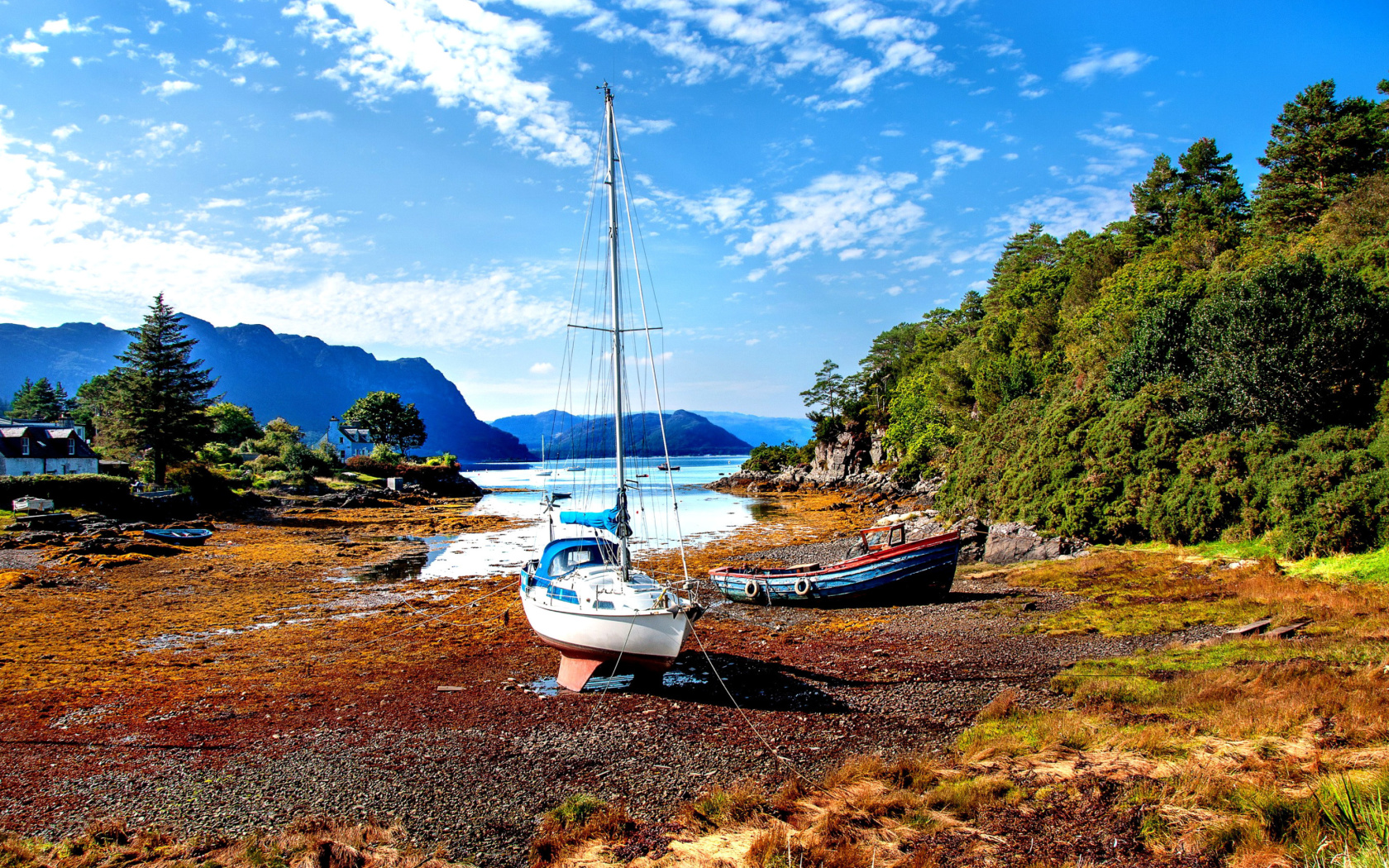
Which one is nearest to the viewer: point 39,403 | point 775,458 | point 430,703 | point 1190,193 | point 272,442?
point 430,703

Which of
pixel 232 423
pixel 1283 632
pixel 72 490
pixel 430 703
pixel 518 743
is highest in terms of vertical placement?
pixel 232 423

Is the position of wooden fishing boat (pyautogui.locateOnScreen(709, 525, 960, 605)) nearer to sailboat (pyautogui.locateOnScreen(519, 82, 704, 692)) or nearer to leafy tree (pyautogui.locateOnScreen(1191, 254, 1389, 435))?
sailboat (pyautogui.locateOnScreen(519, 82, 704, 692))

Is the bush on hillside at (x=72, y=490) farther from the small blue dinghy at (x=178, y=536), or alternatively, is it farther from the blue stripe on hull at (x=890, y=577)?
the blue stripe on hull at (x=890, y=577)

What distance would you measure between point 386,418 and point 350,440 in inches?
338

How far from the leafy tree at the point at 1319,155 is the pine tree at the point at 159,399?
81748mm

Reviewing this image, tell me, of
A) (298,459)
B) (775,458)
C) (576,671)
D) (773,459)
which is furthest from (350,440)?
(576,671)

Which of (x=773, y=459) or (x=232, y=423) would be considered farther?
(x=773, y=459)

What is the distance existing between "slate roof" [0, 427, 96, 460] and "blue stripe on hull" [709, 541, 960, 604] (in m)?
61.3

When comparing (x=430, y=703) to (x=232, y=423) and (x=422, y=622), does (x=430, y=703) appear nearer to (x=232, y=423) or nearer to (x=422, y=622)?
(x=422, y=622)

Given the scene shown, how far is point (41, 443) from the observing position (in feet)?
165

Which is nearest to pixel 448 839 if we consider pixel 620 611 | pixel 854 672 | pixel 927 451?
pixel 620 611

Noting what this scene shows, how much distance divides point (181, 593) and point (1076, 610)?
31599 mm

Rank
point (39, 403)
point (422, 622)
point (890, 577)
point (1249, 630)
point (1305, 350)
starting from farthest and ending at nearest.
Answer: point (39, 403)
point (1305, 350)
point (890, 577)
point (422, 622)
point (1249, 630)

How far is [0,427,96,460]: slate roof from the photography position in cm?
4819
